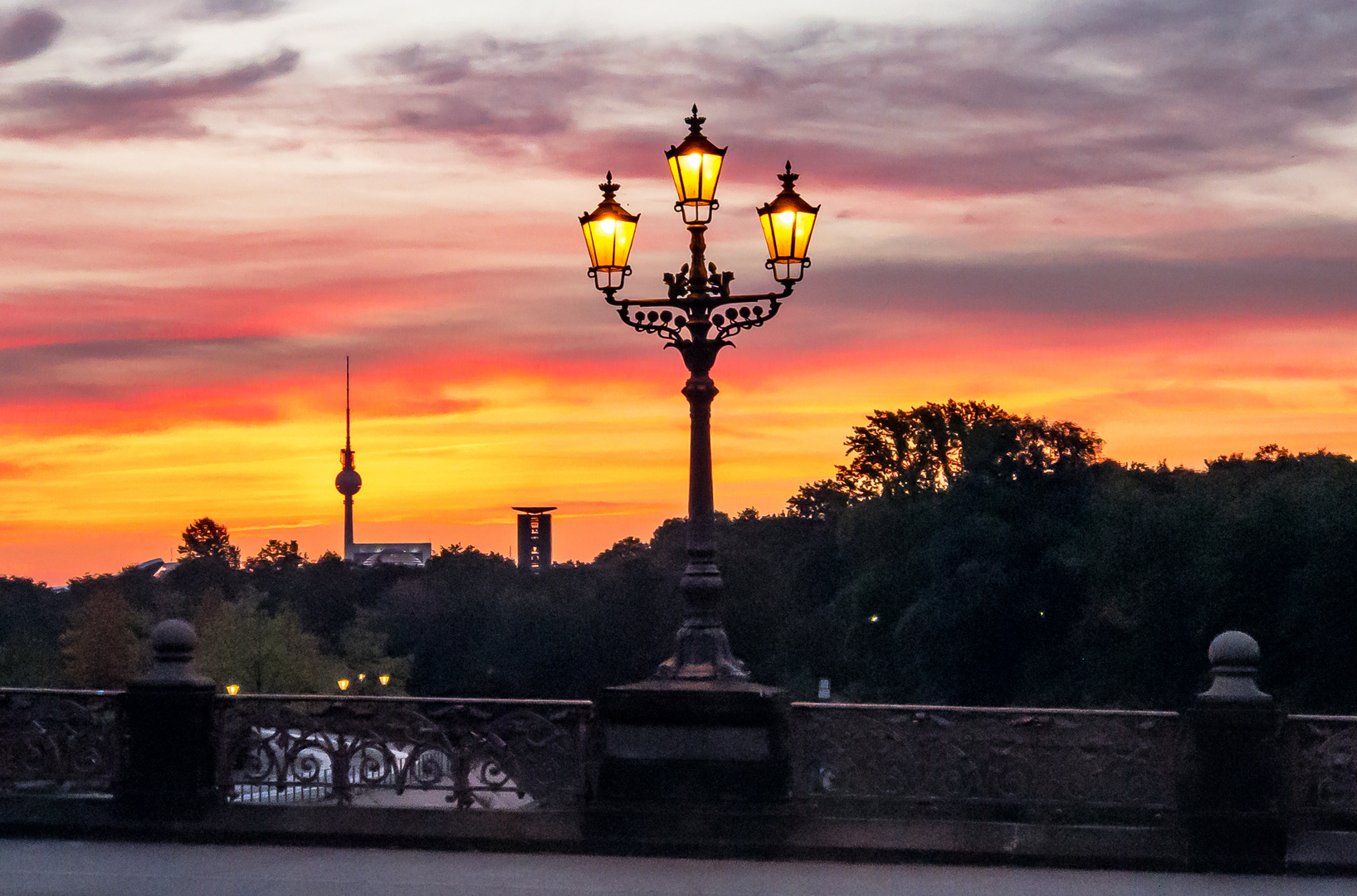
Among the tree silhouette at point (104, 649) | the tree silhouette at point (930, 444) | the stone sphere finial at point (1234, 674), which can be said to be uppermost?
the tree silhouette at point (930, 444)

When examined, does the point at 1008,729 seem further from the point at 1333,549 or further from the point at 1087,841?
the point at 1333,549

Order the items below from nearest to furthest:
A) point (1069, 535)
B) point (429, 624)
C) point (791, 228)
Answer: point (791, 228) → point (1069, 535) → point (429, 624)

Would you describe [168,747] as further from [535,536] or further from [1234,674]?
[535,536]

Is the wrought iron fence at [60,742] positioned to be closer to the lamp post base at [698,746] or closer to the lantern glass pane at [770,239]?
the lamp post base at [698,746]

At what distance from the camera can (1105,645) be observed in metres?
63.4

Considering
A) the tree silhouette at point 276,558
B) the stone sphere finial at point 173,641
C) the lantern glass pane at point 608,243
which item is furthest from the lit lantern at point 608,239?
the tree silhouette at point 276,558

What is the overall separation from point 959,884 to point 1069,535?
202 ft

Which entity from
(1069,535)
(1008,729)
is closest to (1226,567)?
(1069,535)

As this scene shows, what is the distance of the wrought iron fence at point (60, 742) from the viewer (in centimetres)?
1163

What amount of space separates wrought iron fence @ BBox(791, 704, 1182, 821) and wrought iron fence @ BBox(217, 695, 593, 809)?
1.72 meters

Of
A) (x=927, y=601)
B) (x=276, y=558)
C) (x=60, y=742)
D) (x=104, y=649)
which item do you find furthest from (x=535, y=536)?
(x=60, y=742)

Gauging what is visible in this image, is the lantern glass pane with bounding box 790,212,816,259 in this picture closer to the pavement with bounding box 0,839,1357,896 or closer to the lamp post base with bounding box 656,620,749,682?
the lamp post base with bounding box 656,620,749,682

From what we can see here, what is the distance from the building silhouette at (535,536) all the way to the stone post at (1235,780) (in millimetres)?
149678

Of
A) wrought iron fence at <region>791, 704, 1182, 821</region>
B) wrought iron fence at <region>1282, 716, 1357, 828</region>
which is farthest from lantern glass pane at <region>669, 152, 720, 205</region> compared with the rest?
wrought iron fence at <region>1282, 716, 1357, 828</region>
